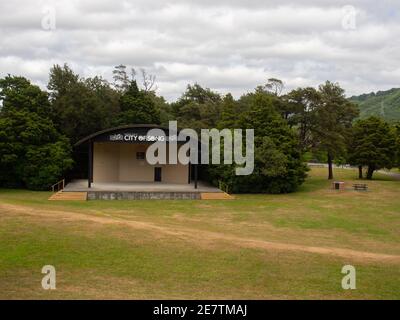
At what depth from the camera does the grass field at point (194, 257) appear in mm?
12180

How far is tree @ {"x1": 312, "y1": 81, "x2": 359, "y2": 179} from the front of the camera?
43.8m

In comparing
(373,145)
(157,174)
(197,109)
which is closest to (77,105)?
(157,174)

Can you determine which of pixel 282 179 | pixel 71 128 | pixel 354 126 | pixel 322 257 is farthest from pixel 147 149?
pixel 322 257

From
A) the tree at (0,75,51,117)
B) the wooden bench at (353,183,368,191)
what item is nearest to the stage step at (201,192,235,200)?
the wooden bench at (353,183,368,191)

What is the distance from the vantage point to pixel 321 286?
Result: 42.0 ft

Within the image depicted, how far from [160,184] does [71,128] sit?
9714mm

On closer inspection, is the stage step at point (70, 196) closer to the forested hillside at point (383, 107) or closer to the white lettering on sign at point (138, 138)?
the white lettering on sign at point (138, 138)

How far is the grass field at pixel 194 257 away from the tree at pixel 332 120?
1783cm

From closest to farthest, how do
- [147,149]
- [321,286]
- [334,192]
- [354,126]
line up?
[321,286] < [334,192] < [147,149] < [354,126]

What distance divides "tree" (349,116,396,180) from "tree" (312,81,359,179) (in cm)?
115

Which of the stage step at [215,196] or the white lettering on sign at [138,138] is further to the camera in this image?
the white lettering on sign at [138,138]

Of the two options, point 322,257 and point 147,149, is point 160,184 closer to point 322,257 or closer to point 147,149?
point 147,149

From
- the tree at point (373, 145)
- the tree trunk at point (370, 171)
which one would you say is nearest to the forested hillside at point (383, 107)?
the tree trunk at point (370, 171)

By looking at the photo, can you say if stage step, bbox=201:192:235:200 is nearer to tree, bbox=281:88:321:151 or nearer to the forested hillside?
tree, bbox=281:88:321:151
